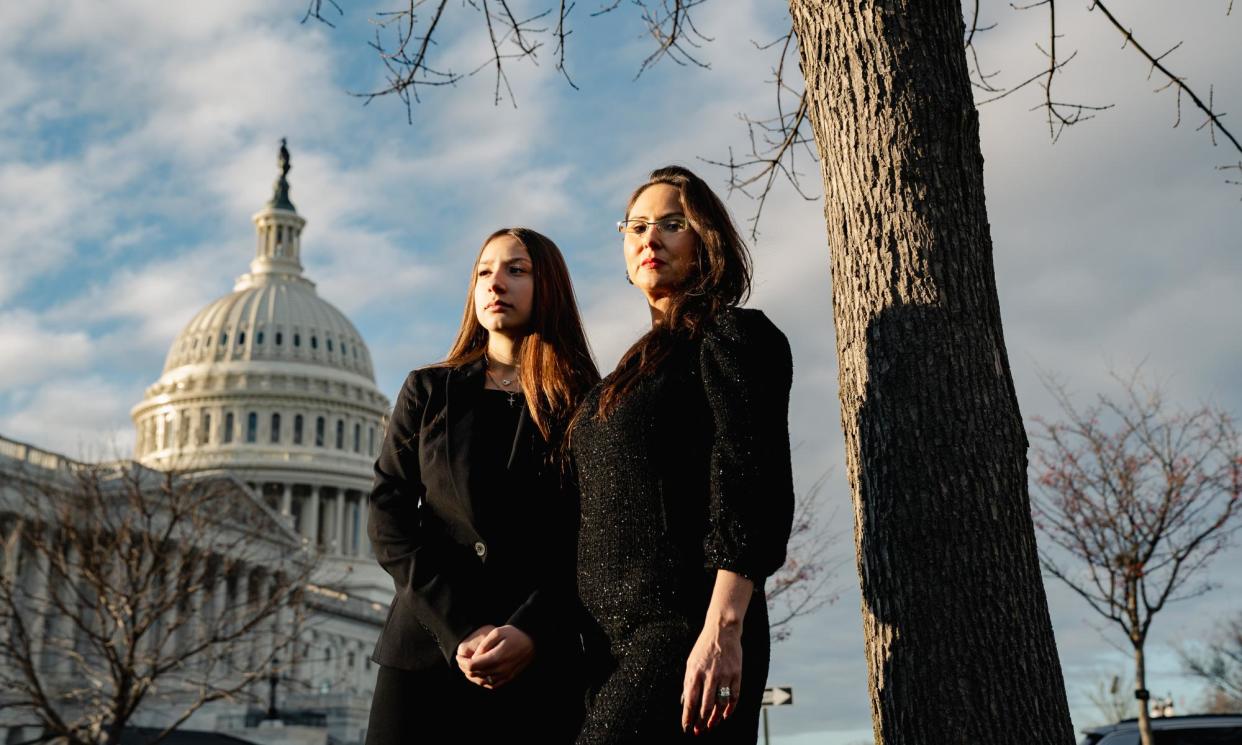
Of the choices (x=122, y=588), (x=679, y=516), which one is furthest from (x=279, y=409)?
(x=679, y=516)

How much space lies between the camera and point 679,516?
3.76 metres

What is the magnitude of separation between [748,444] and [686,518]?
27cm

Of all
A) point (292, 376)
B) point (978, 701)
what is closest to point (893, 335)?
point (978, 701)

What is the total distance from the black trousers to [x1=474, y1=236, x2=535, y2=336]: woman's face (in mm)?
1288

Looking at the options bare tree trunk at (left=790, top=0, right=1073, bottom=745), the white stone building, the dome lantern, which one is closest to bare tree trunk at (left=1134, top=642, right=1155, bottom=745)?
bare tree trunk at (left=790, top=0, right=1073, bottom=745)

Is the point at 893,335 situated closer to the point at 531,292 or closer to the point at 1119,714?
the point at 531,292

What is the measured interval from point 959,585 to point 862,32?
205 centimetres

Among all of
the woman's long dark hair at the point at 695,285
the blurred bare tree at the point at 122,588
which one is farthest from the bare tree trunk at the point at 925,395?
the blurred bare tree at the point at 122,588

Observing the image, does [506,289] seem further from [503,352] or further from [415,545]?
[415,545]

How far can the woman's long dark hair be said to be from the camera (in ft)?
13.2

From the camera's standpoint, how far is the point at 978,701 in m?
4.47

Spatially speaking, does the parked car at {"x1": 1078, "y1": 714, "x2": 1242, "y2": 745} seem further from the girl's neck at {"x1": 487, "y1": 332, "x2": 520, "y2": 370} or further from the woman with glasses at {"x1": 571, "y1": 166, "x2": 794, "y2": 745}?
the woman with glasses at {"x1": 571, "y1": 166, "x2": 794, "y2": 745}

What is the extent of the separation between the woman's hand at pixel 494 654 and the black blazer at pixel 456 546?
0.12 ft

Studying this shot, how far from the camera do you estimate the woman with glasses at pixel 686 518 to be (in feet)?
11.6
